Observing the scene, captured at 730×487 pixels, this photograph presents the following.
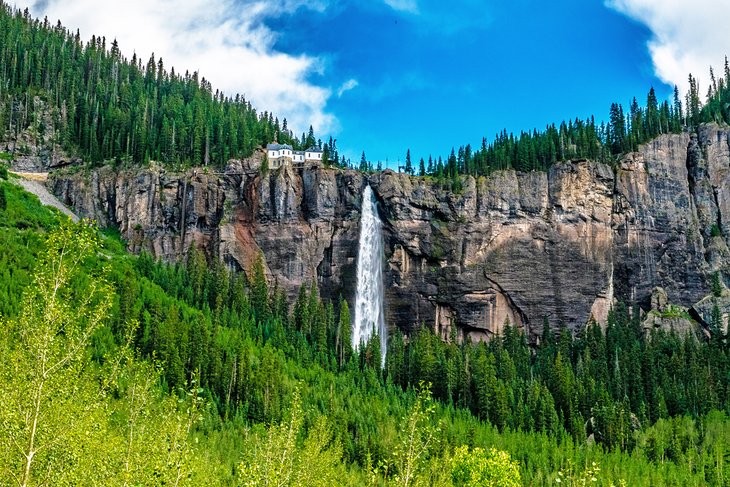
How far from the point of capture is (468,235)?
142 meters

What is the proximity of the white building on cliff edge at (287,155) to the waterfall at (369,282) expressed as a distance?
67.4 feet

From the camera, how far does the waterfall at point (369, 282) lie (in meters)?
140

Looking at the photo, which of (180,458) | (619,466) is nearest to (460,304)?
(619,466)

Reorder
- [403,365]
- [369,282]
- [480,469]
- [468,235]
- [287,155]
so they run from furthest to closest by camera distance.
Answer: [287,155], [468,235], [369,282], [403,365], [480,469]

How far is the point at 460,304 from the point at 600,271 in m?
26.7

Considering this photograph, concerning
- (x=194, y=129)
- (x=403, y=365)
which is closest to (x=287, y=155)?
(x=194, y=129)

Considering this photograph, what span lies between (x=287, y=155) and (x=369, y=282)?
35.5 meters

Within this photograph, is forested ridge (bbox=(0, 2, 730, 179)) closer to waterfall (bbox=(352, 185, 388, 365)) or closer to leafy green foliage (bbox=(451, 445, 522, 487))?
waterfall (bbox=(352, 185, 388, 365))

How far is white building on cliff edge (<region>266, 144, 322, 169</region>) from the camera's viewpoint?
156 m

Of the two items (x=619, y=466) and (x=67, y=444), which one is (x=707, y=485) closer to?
(x=619, y=466)

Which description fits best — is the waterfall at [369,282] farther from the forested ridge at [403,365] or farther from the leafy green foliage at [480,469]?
the leafy green foliage at [480,469]

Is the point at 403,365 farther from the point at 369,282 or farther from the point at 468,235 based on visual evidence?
the point at 468,235

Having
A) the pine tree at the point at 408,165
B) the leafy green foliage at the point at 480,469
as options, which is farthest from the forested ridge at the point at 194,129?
the leafy green foliage at the point at 480,469

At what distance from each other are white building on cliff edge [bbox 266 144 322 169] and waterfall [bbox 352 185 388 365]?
67.4 ft
